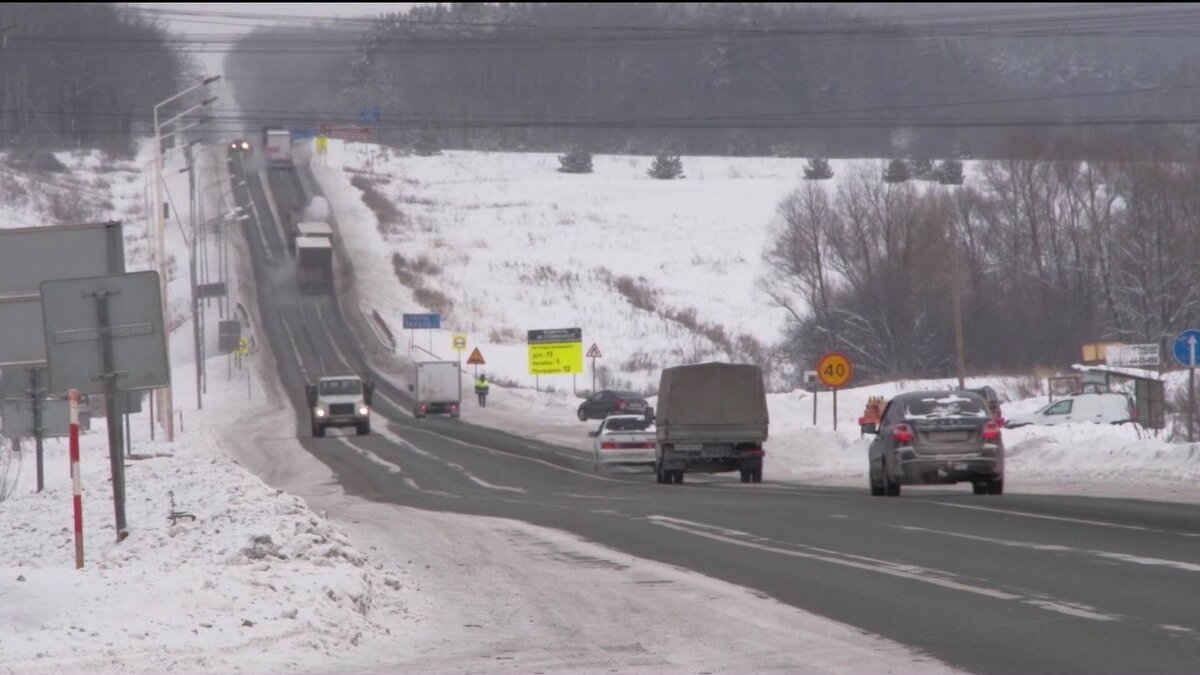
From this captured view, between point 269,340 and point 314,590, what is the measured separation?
76.8m

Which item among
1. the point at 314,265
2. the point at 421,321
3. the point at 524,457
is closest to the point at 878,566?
the point at 524,457

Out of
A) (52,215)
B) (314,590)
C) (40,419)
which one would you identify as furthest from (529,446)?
(52,215)

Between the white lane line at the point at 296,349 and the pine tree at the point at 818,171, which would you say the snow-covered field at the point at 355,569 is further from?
the pine tree at the point at 818,171

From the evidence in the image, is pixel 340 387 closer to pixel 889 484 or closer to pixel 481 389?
pixel 481 389

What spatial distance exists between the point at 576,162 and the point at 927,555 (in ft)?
442

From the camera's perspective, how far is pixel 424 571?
50.1 feet

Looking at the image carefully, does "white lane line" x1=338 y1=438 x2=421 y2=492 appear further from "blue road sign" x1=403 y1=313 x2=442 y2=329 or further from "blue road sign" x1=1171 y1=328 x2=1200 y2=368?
"blue road sign" x1=403 y1=313 x2=442 y2=329

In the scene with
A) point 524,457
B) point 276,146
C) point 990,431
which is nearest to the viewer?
point 990,431

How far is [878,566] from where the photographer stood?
14.2 m

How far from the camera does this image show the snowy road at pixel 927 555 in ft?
31.8

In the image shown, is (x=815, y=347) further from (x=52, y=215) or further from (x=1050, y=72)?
(x=52, y=215)

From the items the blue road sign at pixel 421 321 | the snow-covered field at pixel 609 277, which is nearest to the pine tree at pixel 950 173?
the snow-covered field at pixel 609 277

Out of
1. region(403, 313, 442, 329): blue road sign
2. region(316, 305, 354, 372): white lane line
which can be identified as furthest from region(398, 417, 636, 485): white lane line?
region(316, 305, 354, 372): white lane line

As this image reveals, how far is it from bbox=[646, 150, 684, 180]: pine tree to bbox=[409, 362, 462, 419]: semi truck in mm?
79701
